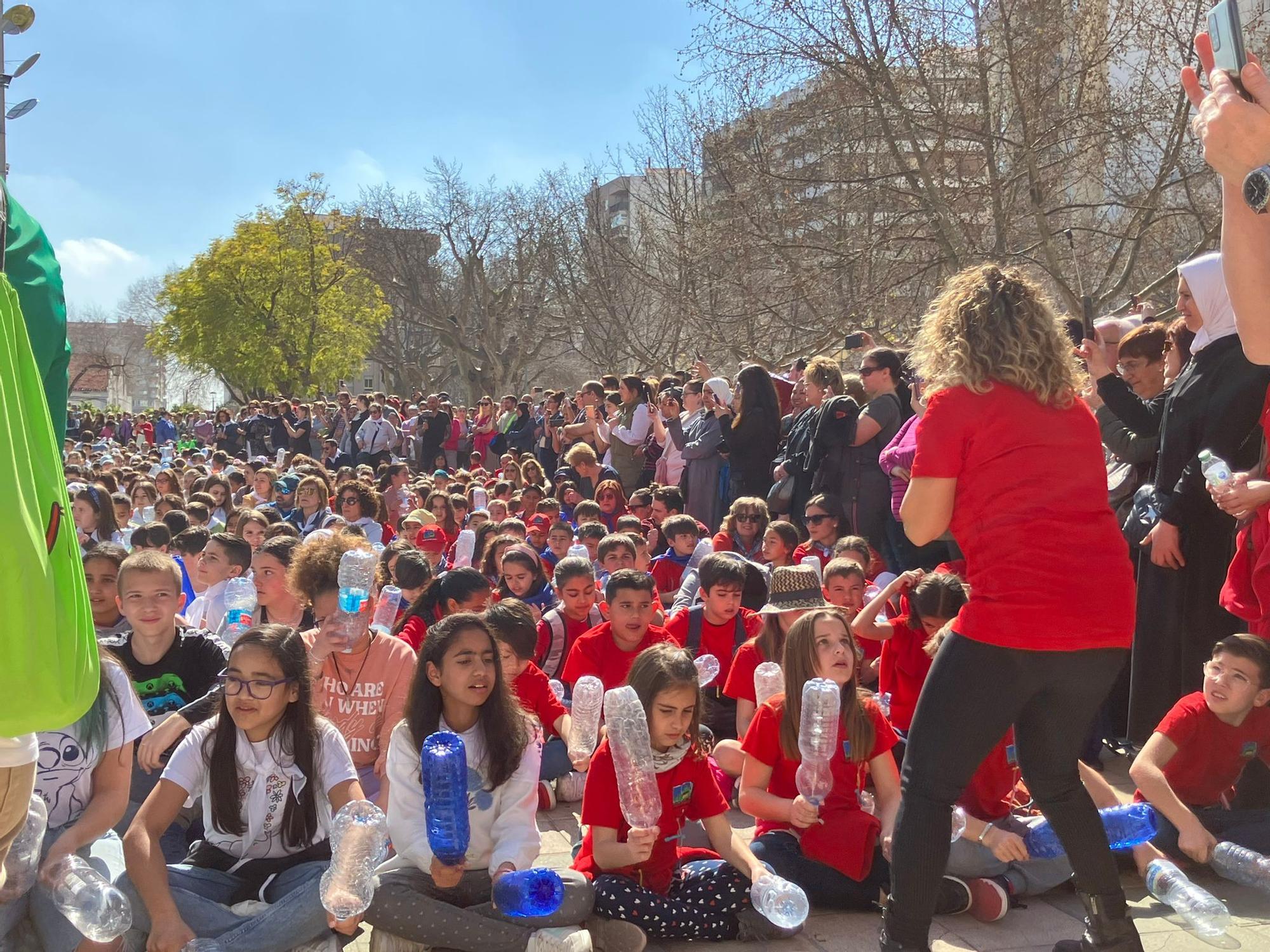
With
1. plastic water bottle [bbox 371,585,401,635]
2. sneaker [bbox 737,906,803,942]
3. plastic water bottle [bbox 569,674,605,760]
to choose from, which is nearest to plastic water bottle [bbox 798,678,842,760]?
sneaker [bbox 737,906,803,942]

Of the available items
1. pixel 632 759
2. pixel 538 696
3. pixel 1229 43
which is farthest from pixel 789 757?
pixel 1229 43

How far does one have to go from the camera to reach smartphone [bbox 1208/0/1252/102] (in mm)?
2260

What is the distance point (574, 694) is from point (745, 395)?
16.4 ft

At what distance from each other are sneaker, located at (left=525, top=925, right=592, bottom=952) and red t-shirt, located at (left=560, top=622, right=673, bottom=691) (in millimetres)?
1973

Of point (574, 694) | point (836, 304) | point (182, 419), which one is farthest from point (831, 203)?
point (182, 419)

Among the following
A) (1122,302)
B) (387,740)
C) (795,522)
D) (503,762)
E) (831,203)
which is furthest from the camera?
(1122,302)

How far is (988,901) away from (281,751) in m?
2.45

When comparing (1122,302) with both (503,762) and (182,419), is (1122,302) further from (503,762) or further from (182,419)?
(182,419)

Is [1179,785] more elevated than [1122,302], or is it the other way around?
[1122,302]

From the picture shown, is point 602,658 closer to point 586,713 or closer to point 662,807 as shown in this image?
point 586,713

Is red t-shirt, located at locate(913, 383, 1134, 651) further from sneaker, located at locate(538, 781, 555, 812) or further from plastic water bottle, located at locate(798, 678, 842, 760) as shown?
sneaker, located at locate(538, 781, 555, 812)

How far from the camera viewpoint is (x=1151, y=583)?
5.25 metres

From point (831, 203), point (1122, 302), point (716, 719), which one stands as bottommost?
point (716, 719)

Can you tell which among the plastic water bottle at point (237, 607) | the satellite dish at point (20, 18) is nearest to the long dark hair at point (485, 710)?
the plastic water bottle at point (237, 607)
